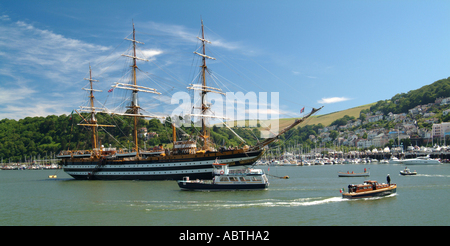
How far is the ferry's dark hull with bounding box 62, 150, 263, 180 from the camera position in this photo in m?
50.7

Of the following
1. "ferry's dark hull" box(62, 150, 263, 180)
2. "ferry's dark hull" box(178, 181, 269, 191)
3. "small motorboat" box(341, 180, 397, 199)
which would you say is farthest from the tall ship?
"small motorboat" box(341, 180, 397, 199)

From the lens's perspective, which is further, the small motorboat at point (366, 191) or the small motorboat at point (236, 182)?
the small motorboat at point (236, 182)

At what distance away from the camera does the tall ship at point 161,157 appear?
50.9 m

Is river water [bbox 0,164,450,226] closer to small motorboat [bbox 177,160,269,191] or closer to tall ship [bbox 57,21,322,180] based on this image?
small motorboat [bbox 177,160,269,191]

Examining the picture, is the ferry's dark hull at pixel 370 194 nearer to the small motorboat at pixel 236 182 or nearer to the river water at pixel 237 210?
the river water at pixel 237 210

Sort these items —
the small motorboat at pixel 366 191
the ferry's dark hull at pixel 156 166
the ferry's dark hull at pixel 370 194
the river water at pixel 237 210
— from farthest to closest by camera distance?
the ferry's dark hull at pixel 156 166, the small motorboat at pixel 366 191, the ferry's dark hull at pixel 370 194, the river water at pixel 237 210

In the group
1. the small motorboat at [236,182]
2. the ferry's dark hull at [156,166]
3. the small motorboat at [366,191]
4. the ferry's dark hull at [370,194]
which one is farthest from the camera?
the ferry's dark hull at [156,166]

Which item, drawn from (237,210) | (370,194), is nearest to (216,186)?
(237,210)

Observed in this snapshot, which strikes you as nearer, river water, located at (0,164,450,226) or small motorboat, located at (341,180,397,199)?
river water, located at (0,164,450,226)

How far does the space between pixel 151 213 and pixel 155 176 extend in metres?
30.2

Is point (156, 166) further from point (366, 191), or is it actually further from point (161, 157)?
point (366, 191)

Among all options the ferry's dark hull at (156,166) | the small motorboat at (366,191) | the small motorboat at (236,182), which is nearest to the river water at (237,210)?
the small motorboat at (366,191)

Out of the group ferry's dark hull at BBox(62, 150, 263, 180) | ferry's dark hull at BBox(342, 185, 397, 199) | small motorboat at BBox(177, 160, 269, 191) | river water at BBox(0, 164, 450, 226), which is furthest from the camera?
ferry's dark hull at BBox(62, 150, 263, 180)
